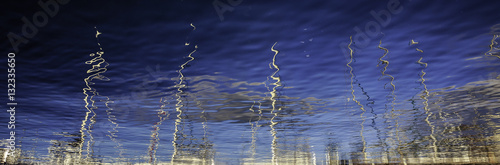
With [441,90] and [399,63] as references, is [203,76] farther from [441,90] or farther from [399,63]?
[441,90]
